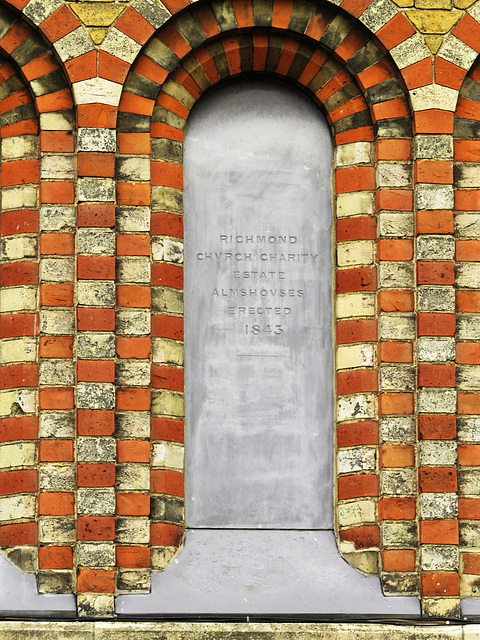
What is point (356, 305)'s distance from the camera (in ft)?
23.3

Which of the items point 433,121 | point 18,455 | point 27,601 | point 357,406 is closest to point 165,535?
point 27,601

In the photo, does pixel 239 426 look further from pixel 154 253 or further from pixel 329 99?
pixel 329 99

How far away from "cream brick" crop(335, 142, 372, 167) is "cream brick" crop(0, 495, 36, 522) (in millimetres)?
3023

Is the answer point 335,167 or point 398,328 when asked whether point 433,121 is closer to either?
point 335,167

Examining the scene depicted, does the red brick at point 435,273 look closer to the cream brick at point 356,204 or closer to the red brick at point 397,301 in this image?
the red brick at point 397,301

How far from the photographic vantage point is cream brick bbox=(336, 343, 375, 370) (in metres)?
7.05

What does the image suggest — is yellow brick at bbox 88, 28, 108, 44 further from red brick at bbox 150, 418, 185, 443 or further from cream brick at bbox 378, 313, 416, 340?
cream brick at bbox 378, 313, 416, 340

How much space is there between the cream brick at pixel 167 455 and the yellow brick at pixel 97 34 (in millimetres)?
2631

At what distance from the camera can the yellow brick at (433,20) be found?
279 inches

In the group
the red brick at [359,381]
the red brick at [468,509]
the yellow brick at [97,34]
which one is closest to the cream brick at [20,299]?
the yellow brick at [97,34]

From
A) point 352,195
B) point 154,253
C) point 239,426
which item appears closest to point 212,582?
point 239,426

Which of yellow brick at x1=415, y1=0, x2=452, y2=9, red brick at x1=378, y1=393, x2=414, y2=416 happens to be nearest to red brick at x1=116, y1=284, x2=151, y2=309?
red brick at x1=378, y1=393, x2=414, y2=416

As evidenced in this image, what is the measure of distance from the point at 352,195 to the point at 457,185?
70cm

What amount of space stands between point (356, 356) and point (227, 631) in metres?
1.93
